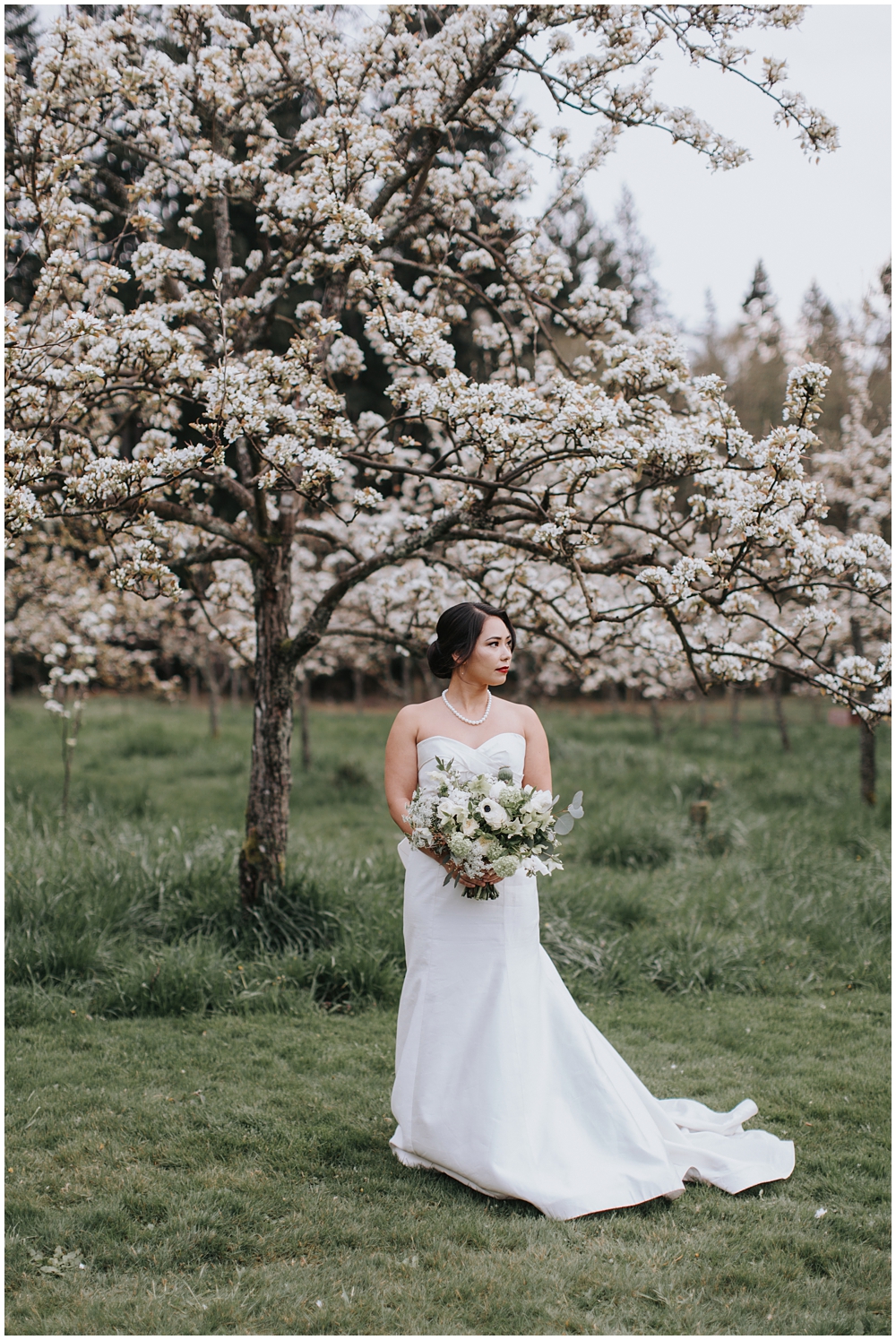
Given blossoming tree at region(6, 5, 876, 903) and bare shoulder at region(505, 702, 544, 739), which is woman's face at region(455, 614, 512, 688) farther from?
blossoming tree at region(6, 5, 876, 903)

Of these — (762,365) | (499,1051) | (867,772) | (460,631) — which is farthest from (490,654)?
(762,365)

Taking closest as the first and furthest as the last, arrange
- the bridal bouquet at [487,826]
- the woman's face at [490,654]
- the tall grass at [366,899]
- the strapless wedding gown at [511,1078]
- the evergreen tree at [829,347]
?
the bridal bouquet at [487,826], the strapless wedding gown at [511,1078], the woman's face at [490,654], the tall grass at [366,899], the evergreen tree at [829,347]

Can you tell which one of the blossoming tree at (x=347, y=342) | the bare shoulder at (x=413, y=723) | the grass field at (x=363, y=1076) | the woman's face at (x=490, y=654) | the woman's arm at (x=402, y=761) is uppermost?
the blossoming tree at (x=347, y=342)

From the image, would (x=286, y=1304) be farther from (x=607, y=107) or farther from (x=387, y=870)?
(x=607, y=107)

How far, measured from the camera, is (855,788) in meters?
10.9

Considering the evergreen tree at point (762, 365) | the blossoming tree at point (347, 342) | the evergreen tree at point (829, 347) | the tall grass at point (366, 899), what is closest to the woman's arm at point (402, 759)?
the blossoming tree at point (347, 342)

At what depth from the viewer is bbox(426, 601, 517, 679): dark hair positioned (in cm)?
374

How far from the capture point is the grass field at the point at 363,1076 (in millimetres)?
2953

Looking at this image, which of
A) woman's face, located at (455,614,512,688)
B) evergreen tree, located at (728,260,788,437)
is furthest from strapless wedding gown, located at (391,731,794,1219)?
evergreen tree, located at (728,260,788,437)

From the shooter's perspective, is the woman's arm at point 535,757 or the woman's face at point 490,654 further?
the woman's arm at point 535,757

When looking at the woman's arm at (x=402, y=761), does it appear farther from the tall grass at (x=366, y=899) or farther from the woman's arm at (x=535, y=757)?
the tall grass at (x=366, y=899)

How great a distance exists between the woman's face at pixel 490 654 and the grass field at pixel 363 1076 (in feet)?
6.42

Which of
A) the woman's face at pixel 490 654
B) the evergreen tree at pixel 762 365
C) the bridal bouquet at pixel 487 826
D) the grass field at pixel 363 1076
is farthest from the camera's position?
the evergreen tree at pixel 762 365

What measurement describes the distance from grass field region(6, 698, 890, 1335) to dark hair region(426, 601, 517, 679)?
2.02 metres
